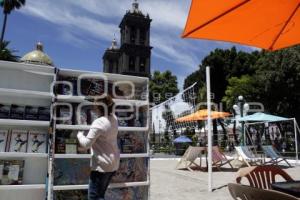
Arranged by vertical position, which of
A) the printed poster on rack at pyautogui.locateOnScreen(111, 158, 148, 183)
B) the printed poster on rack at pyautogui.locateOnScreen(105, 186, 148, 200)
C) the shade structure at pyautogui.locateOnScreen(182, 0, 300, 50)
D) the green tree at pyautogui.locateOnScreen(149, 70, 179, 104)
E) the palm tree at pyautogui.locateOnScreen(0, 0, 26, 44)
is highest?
the palm tree at pyautogui.locateOnScreen(0, 0, 26, 44)

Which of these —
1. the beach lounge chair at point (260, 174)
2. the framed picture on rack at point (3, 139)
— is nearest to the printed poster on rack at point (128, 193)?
the framed picture on rack at point (3, 139)

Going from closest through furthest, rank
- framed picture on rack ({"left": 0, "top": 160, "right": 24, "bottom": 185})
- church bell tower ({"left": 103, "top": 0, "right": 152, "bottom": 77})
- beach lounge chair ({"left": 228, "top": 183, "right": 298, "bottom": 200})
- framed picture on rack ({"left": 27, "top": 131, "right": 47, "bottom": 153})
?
1. beach lounge chair ({"left": 228, "top": 183, "right": 298, "bottom": 200})
2. framed picture on rack ({"left": 0, "top": 160, "right": 24, "bottom": 185})
3. framed picture on rack ({"left": 27, "top": 131, "right": 47, "bottom": 153})
4. church bell tower ({"left": 103, "top": 0, "right": 152, "bottom": 77})

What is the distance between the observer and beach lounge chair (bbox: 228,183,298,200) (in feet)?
6.37

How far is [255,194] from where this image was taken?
2064mm

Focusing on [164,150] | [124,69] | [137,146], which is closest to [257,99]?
[164,150]

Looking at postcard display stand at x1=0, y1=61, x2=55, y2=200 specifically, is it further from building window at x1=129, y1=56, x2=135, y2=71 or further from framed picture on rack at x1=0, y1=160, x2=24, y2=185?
building window at x1=129, y1=56, x2=135, y2=71

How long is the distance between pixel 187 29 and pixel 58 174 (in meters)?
2.54

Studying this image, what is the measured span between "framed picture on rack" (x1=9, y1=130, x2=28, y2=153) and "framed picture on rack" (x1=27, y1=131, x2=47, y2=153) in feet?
0.16

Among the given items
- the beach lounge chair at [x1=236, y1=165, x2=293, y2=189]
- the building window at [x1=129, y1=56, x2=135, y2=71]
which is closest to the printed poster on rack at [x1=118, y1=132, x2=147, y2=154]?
the beach lounge chair at [x1=236, y1=165, x2=293, y2=189]

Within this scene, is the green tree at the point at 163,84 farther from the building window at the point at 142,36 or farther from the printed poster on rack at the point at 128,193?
the printed poster on rack at the point at 128,193

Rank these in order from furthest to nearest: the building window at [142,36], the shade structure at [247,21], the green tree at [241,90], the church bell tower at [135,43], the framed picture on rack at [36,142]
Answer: the building window at [142,36], the church bell tower at [135,43], the green tree at [241,90], the framed picture on rack at [36,142], the shade structure at [247,21]

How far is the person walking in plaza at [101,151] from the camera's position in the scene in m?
3.81

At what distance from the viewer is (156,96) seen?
51656 millimetres

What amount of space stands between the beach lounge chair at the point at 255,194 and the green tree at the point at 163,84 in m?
50.2
